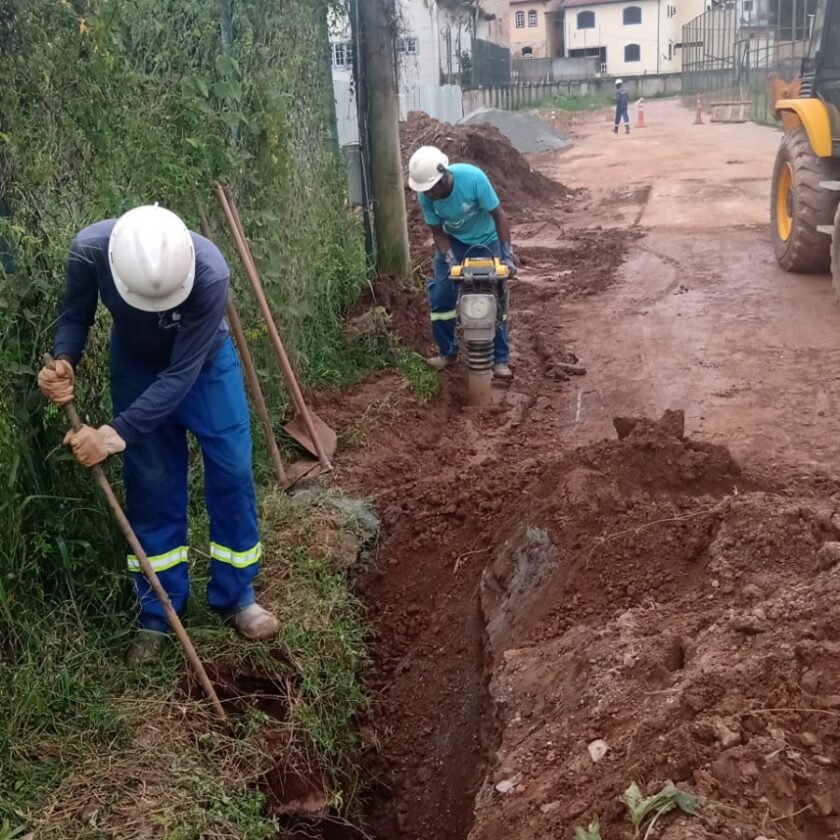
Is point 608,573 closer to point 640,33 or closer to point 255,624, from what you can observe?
point 255,624

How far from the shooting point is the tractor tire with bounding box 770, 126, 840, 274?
9062mm

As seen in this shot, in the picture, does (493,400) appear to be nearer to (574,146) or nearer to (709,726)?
(709,726)

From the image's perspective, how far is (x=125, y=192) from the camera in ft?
14.1

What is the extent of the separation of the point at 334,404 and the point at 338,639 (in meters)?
2.44

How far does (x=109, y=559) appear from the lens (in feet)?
12.8

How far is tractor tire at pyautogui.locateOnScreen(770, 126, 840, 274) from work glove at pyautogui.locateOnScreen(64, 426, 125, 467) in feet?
25.4

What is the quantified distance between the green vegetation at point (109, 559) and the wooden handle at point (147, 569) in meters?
0.08

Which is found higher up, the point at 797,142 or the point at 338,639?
the point at 797,142

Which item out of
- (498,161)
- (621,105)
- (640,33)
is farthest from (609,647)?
(640,33)

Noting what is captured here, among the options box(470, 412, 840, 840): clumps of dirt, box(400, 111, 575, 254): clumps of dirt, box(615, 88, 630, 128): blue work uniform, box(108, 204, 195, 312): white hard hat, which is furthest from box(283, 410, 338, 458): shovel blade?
box(615, 88, 630, 128): blue work uniform

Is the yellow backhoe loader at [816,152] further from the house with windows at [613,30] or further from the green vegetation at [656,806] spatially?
the house with windows at [613,30]

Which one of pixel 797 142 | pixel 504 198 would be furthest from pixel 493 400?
pixel 504 198

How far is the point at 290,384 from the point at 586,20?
57.0 meters

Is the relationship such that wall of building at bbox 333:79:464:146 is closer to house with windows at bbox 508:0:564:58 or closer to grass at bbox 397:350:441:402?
grass at bbox 397:350:441:402
